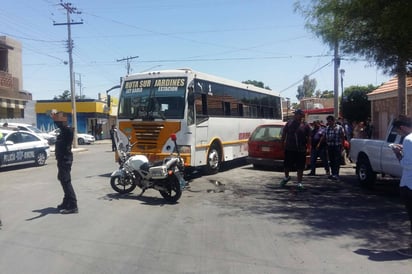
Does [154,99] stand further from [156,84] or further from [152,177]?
[152,177]

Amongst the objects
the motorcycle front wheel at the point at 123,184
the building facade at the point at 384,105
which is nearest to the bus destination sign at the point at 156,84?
the motorcycle front wheel at the point at 123,184

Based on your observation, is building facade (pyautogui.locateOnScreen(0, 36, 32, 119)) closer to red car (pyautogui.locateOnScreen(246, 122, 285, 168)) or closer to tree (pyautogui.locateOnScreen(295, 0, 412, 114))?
red car (pyautogui.locateOnScreen(246, 122, 285, 168))

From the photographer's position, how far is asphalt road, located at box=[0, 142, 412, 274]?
5633 mm

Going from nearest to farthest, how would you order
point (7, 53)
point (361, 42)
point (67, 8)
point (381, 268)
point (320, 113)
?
point (381, 268)
point (361, 42)
point (7, 53)
point (67, 8)
point (320, 113)

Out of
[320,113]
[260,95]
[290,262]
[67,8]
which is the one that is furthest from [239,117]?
[320,113]

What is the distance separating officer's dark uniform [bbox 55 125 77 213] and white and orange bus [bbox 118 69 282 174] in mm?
Answer: 4014

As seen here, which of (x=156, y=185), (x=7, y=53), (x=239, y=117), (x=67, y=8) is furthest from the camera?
(x=67, y=8)

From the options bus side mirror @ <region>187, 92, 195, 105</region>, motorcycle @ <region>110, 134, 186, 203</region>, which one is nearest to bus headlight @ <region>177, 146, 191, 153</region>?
bus side mirror @ <region>187, 92, 195, 105</region>

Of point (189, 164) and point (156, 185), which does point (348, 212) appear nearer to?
point (156, 185)

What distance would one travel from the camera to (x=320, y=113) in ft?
151

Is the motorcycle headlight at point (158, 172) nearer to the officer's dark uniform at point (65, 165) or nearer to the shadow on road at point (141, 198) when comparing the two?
the shadow on road at point (141, 198)

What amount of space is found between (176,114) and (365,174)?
17.6 feet

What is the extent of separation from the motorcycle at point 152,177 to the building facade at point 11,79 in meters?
19.2

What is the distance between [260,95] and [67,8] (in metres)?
23.3
